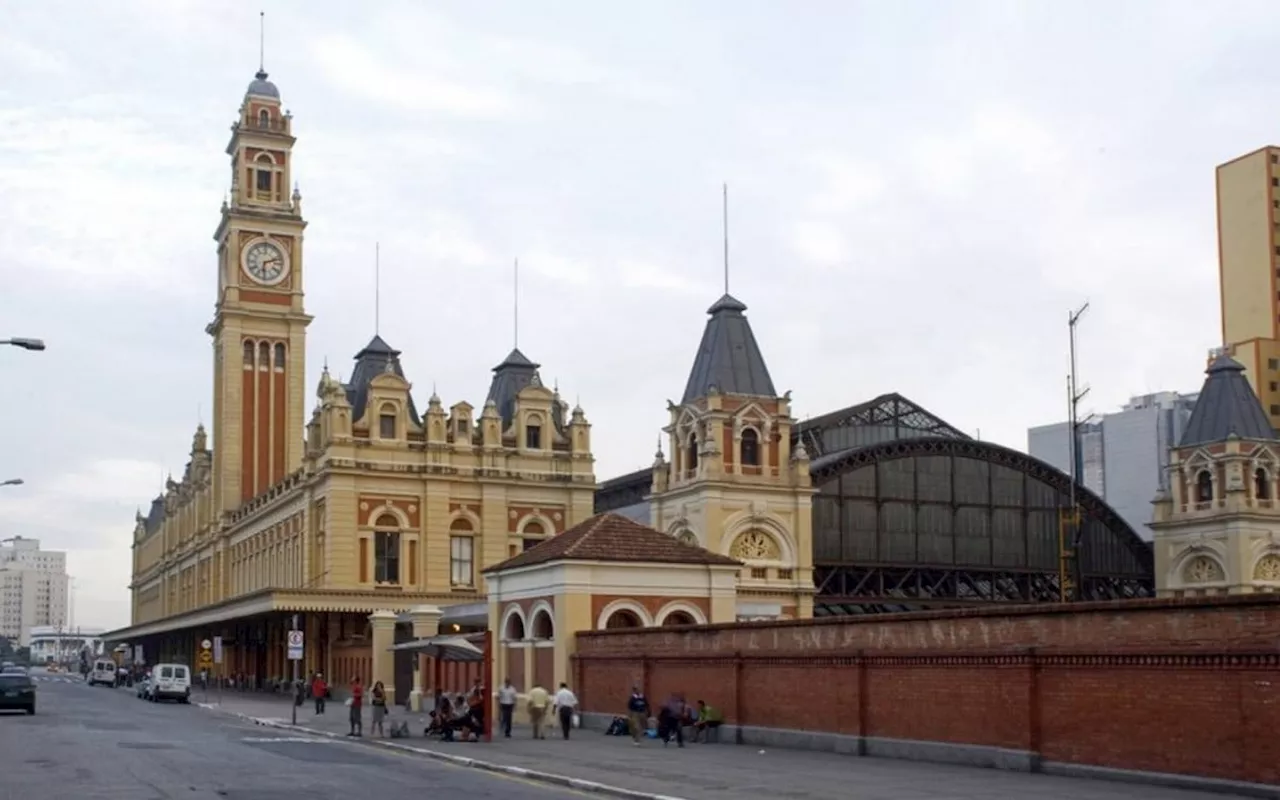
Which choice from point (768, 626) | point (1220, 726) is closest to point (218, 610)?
point (768, 626)

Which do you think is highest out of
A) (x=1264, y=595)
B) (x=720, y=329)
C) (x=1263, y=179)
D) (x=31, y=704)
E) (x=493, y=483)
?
(x=1263, y=179)

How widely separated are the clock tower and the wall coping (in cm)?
6687

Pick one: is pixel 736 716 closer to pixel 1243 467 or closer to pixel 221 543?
pixel 1243 467

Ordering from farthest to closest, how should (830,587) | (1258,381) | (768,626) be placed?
(1258,381) < (830,587) < (768,626)

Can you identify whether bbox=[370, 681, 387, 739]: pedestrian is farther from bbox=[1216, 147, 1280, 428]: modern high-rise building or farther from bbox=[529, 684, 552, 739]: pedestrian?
bbox=[1216, 147, 1280, 428]: modern high-rise building

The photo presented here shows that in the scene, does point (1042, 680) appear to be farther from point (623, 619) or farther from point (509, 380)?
point (509, 380)

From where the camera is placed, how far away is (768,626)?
38.1m

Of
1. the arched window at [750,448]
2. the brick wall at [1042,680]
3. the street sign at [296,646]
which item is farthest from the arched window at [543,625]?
the arched window at [750,448]

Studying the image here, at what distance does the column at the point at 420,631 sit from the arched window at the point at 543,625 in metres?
11.7

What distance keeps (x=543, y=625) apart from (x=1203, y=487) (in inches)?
1882

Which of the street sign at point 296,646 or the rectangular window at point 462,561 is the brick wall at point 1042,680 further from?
the rectangular window at point 462,561

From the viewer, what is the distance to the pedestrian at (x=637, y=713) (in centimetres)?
3966

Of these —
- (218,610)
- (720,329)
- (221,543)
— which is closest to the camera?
(720,329)

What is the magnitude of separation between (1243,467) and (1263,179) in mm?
61120
